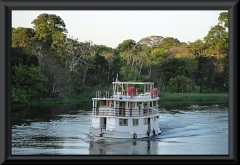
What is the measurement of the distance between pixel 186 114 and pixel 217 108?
3974 mm

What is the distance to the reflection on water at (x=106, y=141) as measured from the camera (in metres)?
13.3

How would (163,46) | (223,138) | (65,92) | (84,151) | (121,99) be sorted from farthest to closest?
(163,46)
(65,92)
(223,138)
(121,99)
(84,151)

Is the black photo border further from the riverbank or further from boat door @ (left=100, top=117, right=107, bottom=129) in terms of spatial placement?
the riverbank

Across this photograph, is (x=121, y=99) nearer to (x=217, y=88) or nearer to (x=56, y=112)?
(x=56, y=112)

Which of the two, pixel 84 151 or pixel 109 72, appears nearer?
pixel 84 151

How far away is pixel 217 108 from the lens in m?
27.0

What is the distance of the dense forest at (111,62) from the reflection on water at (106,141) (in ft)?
17.3

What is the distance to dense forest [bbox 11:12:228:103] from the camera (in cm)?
3098

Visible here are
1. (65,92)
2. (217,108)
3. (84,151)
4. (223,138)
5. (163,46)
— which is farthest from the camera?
(163,46)

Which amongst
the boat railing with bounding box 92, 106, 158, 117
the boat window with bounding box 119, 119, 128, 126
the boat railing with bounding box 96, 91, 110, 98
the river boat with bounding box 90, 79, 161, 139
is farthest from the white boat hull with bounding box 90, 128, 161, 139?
the boat railing with bounding box 96, 91, 110, 98
